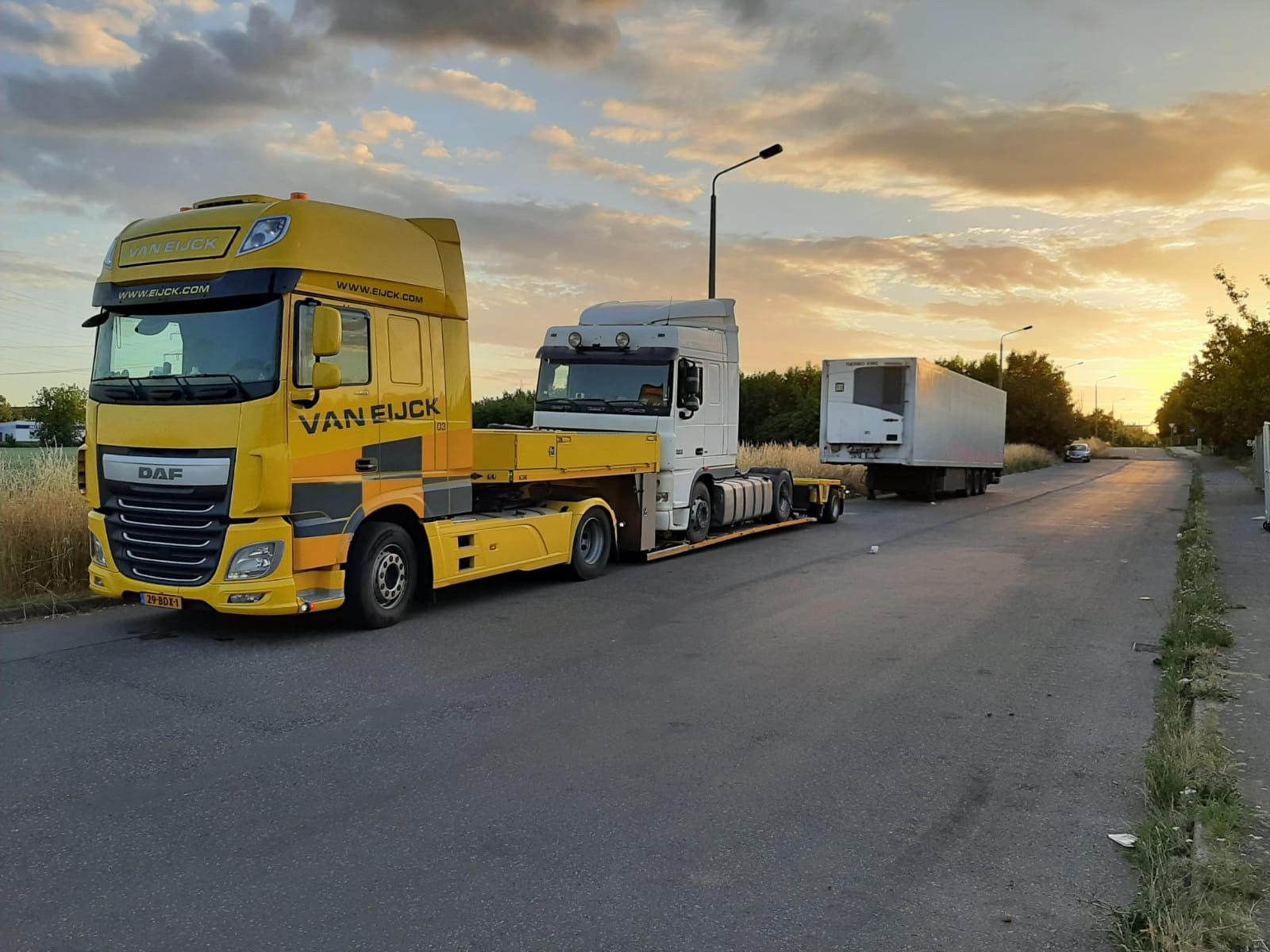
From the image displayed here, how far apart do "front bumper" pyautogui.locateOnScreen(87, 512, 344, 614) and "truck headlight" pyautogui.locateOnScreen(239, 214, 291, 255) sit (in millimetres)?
2196

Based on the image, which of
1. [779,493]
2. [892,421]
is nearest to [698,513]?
[779,493]

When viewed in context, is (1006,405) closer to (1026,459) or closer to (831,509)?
(1026,459)

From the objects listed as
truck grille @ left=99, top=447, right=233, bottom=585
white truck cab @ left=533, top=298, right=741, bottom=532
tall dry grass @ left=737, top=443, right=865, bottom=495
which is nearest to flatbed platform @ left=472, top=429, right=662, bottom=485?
white truck cab @ left=533, top=298, right=741, bottom=532

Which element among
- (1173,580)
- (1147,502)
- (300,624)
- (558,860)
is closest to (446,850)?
(558,860)

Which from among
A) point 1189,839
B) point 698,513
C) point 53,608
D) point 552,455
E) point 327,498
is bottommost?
point 53,608

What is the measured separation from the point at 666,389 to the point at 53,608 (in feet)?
25.1

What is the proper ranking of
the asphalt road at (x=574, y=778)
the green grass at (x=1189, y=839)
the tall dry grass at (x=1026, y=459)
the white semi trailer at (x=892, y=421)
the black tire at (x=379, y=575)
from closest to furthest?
the green grass at (x=1189, y=839) → the asphalt road at (x=574, y=778) → the black tire at (x=379, y=575) → the white semi trailer at (x=892, y=421) → the tall dry grass at (x=1026, y=459)

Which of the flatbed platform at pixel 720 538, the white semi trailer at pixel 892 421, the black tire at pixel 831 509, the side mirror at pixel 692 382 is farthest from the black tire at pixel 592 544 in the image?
the white semi trailer at pixel 892 421

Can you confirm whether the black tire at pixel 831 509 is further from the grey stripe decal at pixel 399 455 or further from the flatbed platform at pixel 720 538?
the grey stripe decal at pixel 399 455

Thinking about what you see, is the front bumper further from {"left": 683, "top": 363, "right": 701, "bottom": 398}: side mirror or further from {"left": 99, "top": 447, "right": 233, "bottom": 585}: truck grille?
{"left": 683, "top": 363, "right": 701, "bottom": 398}: side mirror

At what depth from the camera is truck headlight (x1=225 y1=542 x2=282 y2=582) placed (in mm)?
7215

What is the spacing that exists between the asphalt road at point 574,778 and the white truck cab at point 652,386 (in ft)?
13.7

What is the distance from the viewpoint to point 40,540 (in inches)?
373

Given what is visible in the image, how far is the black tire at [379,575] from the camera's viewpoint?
798 centimetres
